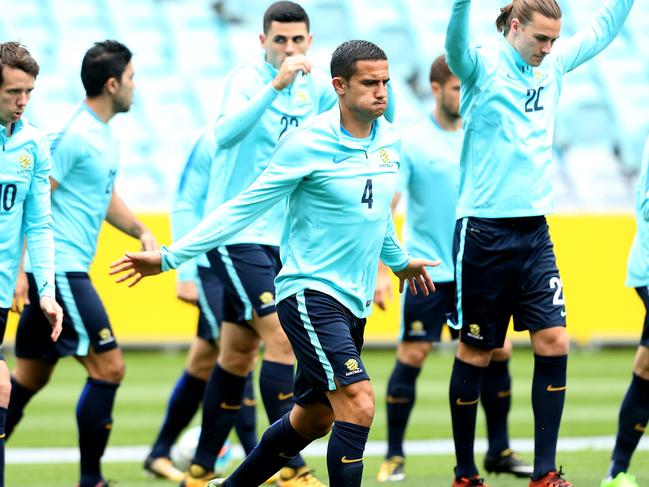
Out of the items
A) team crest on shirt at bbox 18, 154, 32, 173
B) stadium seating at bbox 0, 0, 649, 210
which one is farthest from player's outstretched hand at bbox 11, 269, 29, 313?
stadium seating at bbox 0, 0, 649, 210

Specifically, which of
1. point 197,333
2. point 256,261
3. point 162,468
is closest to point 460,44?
point 256,261

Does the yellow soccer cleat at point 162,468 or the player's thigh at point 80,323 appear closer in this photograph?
the player's thigh at point 80,323

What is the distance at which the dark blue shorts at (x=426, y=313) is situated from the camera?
7965mm

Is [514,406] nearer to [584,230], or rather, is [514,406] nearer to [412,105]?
[584,230]

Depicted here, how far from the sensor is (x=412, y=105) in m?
20.0

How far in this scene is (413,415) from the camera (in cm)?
1085

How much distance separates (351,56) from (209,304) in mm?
2981

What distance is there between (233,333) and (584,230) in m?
9.08

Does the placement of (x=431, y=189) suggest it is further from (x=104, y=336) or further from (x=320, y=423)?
(x=320, y=423)

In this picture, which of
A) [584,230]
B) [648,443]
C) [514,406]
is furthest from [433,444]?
[584,230]

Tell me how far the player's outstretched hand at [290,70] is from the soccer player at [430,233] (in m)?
1.77

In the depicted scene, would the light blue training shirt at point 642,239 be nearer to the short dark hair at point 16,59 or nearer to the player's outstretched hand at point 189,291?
the player's outstretched hand at point 189,291

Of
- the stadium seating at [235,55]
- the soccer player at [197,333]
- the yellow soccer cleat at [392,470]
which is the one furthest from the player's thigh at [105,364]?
the stadium seating at [235,55]

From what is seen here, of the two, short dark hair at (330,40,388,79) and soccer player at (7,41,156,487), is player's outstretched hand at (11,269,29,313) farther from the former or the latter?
short dark hair at (330,40,388,79)
